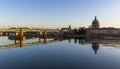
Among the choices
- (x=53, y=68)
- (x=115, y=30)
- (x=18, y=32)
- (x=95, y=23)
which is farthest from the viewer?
(x=95, y=23)

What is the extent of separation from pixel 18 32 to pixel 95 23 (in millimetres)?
78757

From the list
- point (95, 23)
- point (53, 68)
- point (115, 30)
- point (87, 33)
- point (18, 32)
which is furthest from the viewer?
point (95, 23)

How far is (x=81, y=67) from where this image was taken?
86.9ft

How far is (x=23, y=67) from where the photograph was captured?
25.9 metres

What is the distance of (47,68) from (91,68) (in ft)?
19.0

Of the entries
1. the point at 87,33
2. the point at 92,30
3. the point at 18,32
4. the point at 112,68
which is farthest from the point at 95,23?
the point at 112,68

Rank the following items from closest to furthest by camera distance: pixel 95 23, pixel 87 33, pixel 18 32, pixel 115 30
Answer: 1. pixel 18 32
2. pixel 87 33
3. pixel 115 30
4. pixel 95 23

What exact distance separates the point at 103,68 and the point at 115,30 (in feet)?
439

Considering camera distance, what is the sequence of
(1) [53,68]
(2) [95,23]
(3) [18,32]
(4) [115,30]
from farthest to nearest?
(2) [95,23] → (4) [115,30] → (3) [18,32] → (1) [53,68]

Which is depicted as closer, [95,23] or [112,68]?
[112,68]

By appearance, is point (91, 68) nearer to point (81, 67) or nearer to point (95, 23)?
point (81, 67)

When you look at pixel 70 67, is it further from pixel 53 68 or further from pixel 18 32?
pixel 18 32

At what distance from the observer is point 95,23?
168375mm

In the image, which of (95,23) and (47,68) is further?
(95,23)
